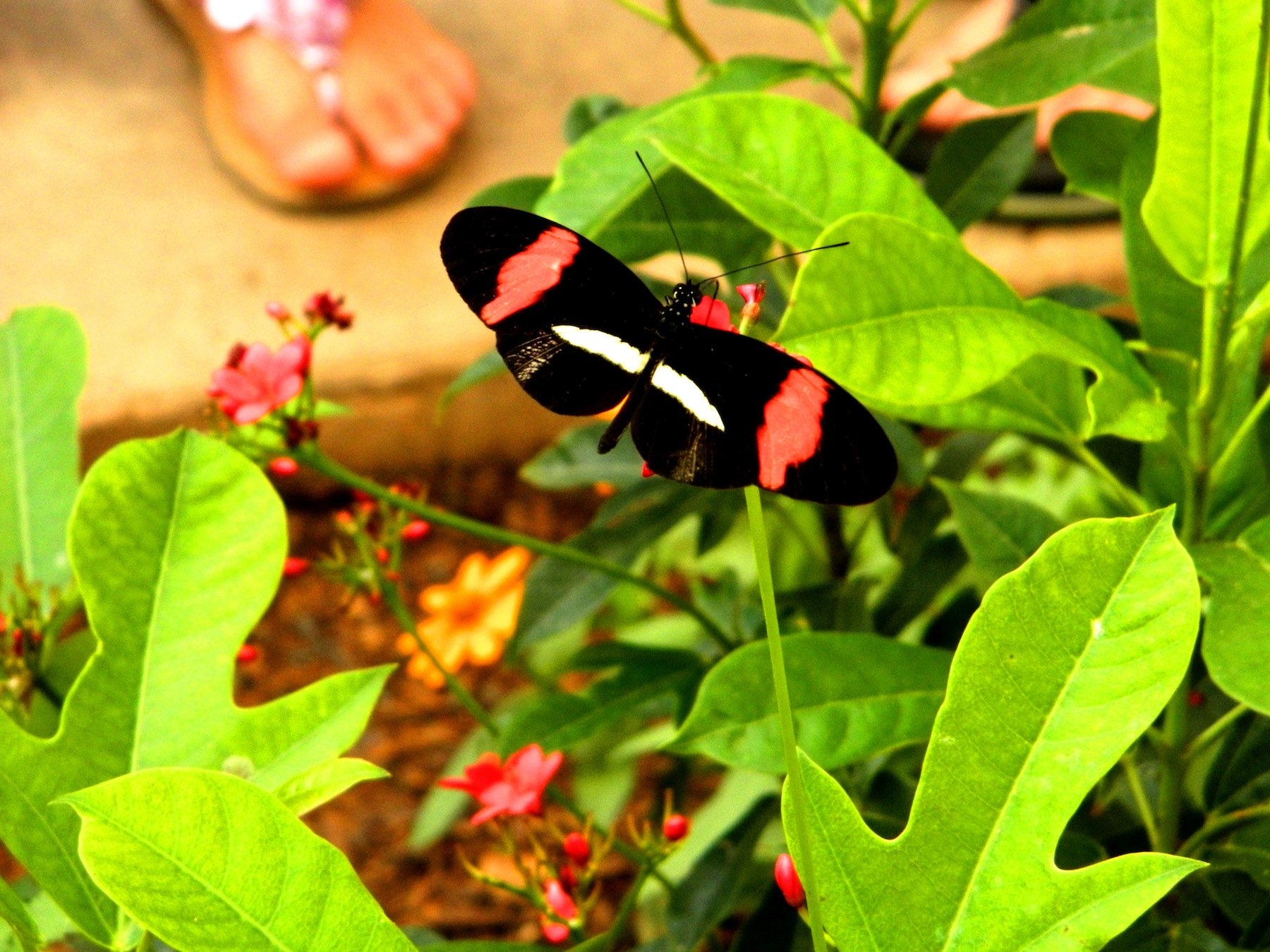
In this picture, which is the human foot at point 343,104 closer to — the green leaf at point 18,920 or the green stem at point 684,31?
the green stem at point 684,31

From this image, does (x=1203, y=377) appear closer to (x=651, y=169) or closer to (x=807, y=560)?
(x=651, y=169)

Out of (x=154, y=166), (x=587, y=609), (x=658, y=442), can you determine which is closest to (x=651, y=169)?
(x=658, y=442)

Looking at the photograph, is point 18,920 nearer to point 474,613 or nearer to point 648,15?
point 648,15

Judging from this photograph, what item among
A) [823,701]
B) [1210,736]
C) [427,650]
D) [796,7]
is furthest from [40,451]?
[1210,736]

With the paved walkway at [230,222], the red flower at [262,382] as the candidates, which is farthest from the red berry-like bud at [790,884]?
the paved walkway at [230,222]

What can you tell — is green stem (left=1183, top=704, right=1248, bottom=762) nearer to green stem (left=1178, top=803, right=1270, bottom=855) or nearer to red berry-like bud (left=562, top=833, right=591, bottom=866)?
green stem (left=1178, top=803, right=1270, bottom=855)

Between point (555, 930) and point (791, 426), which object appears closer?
point (791, 426)
